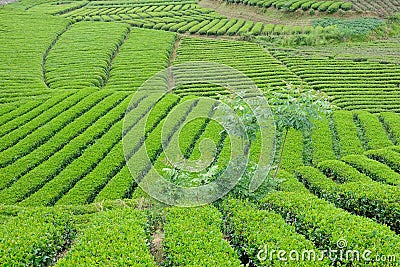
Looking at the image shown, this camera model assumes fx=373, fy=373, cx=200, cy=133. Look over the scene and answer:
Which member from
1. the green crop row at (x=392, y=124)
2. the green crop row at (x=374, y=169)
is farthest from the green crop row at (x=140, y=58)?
the green crop row at (x=374, y=169)

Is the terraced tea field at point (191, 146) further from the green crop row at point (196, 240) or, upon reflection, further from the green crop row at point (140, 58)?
the green crop row at point (140, 58)

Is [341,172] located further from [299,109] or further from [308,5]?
[308,5]

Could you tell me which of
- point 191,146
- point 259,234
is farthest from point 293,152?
point 259,234

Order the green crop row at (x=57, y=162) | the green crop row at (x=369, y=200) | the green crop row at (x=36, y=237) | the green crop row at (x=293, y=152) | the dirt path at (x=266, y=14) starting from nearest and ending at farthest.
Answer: the green crop row at (x=36, y=237) < the green crop row at (x=369, y=200) < the green crop row at (x=57, y=162) < the green crop row at (x=293, y=152) < the dirt path at (x=266, y=14)

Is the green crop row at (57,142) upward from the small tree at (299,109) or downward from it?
downward

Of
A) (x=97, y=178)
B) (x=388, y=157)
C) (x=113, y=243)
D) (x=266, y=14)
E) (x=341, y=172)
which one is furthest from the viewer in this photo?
(x=266, y=14)

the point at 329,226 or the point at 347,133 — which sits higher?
the point at 329,226
